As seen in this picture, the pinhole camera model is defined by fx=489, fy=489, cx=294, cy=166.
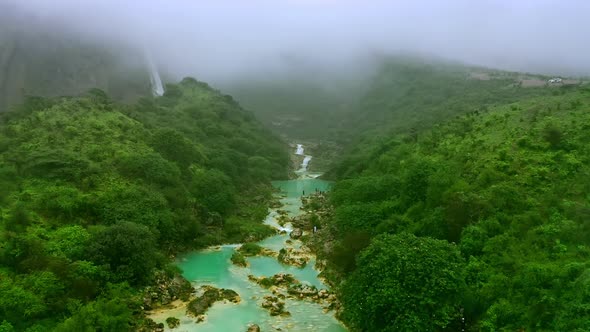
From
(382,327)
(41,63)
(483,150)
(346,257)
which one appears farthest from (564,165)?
(41,63)

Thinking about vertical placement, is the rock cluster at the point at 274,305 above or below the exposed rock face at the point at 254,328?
below

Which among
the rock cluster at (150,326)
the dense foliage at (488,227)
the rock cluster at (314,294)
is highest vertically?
the dense foliage at (488,227)

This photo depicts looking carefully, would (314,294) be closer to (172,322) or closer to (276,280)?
(276,280)

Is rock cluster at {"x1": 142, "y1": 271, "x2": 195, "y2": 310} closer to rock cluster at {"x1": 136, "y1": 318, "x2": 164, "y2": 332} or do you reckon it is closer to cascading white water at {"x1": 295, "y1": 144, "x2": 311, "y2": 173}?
rock cluster at {"x1": 136, "y1": 318, "x2": 164, "y2": 332}

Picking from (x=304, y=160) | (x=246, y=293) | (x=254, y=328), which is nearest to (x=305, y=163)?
(x=304, y=160)

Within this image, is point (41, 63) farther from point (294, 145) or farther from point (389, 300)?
point (389, 300)

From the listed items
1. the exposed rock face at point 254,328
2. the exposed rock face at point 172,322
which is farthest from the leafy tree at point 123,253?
the exposed rock face at point 254,328

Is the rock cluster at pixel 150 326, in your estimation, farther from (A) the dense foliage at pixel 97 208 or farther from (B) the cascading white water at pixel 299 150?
(B) the cascading white water at pixel 299 150
